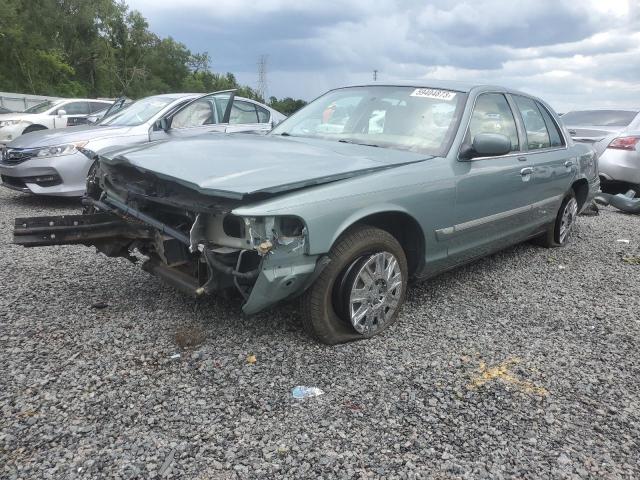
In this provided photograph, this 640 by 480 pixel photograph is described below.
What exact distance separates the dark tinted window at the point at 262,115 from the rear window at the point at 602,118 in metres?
5.19

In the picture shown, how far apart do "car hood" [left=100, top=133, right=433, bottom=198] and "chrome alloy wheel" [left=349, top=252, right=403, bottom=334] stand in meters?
0.57

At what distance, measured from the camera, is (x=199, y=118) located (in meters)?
7.08

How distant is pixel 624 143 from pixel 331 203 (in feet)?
23.7

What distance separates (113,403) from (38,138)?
5.41m

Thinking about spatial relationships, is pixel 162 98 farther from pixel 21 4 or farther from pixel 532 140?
pixel 21 4

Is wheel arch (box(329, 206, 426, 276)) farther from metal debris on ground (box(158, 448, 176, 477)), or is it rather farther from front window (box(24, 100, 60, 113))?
front window (box(24, 100, 60, 113))

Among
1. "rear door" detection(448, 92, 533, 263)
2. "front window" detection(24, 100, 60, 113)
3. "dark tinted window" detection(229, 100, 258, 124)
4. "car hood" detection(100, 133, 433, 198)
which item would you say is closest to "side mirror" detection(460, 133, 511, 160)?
"rear door" detection(448, 92, 533, 263)

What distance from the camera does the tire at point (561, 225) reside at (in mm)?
5523

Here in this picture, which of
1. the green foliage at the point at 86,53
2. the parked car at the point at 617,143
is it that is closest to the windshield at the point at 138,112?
the parked car at the point at 617,143

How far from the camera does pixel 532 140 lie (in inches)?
185

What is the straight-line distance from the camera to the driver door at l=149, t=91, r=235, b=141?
6641 mm

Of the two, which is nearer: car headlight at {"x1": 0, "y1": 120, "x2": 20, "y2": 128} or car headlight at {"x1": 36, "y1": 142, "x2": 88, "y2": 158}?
car headlight at {"x1": 36, "y1": 142, "x2": 88, "y2": 158}

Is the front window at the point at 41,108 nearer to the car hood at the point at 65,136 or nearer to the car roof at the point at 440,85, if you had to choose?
the car hood at the point at 65,136

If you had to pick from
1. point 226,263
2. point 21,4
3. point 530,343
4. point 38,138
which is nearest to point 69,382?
point 226,263
